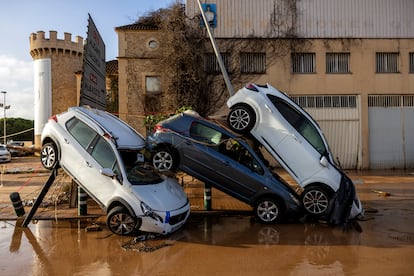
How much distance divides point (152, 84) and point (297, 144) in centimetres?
1481

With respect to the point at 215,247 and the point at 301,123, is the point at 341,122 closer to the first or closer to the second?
the point at 301,123

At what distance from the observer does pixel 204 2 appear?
883 inches

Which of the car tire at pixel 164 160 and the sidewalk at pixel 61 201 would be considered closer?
the car tire at pixel 164 160

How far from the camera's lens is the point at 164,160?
905cm

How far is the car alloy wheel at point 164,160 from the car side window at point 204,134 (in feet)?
2.43

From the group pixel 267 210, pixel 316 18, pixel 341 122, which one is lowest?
pixel 267 210

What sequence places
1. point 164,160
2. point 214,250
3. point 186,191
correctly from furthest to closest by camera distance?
point 186,191, point 164,160, point 214,250

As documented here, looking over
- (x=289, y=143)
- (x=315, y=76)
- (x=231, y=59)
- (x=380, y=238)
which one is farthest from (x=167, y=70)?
(x=380, y=238)

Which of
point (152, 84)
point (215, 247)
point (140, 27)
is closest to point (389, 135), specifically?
point (152, 84)

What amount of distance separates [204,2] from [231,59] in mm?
3686

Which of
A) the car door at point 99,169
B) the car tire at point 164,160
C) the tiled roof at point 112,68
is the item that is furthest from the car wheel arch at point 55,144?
the tiled roof at point 112,68

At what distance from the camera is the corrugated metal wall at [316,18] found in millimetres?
22562

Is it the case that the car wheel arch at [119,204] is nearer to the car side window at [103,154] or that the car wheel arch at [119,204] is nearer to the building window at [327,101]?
the car side window at [103,154]

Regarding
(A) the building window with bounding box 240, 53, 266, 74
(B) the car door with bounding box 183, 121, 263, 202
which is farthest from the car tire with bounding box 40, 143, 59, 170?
(A) the building window with bounding box 240, 53, 266, 74
